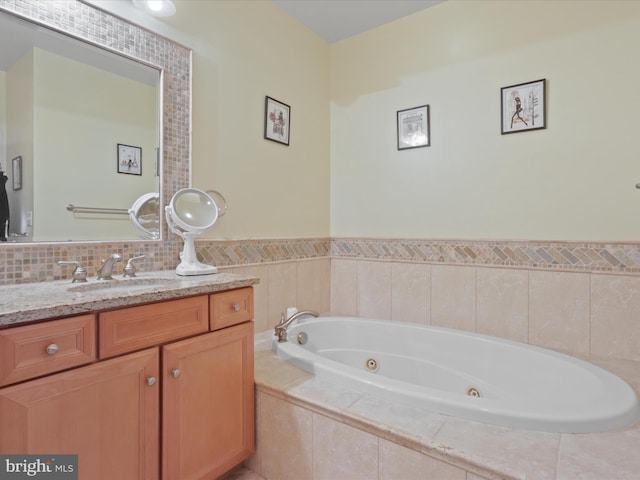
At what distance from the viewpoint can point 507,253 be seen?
2059mm

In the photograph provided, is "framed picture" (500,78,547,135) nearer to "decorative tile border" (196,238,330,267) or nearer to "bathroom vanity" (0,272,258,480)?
"decorative tile border" (196,238,330,267)

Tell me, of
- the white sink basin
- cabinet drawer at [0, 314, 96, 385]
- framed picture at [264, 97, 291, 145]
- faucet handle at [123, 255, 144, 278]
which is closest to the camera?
cabinet drawer at [0, 314, 96, 385]

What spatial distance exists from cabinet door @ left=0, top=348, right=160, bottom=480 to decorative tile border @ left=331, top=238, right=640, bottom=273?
1.73 meters

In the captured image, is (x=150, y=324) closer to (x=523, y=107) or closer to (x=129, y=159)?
(x=129, y=159)

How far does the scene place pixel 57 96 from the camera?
1.42 metres

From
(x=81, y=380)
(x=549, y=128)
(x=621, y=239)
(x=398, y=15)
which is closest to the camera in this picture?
(x=81, y=380)

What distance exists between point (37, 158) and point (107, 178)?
0.25 m

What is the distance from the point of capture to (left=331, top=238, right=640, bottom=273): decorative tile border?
5.83 ft

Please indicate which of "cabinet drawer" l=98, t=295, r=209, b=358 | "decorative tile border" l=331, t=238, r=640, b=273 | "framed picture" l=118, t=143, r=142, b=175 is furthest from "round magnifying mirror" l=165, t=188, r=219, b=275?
"decorative tile border" l=331, t=238, r=640, b=273

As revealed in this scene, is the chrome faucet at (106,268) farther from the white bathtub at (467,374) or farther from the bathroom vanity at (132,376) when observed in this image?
the white bathtub at (467,374)

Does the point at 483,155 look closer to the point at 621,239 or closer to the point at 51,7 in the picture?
the point at 621,239

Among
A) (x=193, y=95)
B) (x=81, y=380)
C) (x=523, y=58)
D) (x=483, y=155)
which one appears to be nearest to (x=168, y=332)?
(x=81, y=380)

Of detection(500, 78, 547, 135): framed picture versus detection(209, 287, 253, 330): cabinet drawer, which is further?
detection(500, 78, 547, 135): framed picture

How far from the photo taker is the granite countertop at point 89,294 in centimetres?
89
